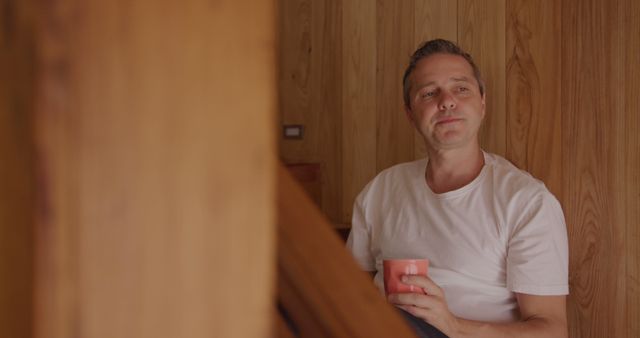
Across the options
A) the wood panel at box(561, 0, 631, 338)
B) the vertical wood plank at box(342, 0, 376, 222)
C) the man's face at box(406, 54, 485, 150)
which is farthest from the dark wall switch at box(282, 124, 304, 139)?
the wood panel at box(561, 0, 631, 338)

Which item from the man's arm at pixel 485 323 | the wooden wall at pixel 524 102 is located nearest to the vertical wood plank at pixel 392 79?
the wooden wall at pixel 524 102

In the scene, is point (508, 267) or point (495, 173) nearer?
point (508, 267)

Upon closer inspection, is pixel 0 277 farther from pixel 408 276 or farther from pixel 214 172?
pixel 408 276

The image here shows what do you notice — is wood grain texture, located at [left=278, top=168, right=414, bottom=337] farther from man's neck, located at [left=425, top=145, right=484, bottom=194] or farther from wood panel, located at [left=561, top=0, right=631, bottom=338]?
wood panel, located at [left=561, top=0, right=631, bottom=338]

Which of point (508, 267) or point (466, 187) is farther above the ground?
point (466, 187)

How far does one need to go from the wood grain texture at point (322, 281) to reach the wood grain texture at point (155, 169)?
0.07 meters

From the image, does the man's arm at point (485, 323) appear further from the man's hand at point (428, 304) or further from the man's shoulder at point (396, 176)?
the man's shoulder at point (396, 176)

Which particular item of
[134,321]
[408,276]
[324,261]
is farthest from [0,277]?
[408,276]

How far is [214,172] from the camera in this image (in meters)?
0.42

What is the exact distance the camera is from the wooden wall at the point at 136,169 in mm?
372

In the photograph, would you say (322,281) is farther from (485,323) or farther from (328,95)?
(328,95)

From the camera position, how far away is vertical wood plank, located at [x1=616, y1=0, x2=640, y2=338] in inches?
62.9

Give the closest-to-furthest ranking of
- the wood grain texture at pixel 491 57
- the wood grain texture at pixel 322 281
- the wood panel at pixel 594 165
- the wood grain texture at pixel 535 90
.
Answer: the wood grain texture at pixel 322 281 → the wood panel at pixel 594 165 → the wood grain texture at pixel 535 90 → the wood grain texture at pixel 491 57

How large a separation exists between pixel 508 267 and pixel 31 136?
1.29 meters
